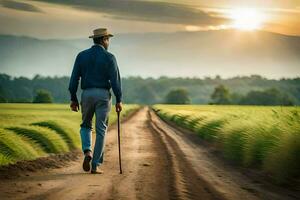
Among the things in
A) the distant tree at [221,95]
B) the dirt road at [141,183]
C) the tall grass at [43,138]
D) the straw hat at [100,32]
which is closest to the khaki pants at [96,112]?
the dirt road at [141,183]

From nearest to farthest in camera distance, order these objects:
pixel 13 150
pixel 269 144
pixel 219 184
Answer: pixel 219 184 → pixel 13 150 → pixel 269 144

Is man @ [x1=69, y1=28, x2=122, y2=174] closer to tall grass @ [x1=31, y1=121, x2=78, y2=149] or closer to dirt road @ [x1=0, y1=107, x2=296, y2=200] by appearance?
dirt road @ [x1=0, y1=107, x2=296, y2=200]

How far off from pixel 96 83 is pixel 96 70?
0.79ft

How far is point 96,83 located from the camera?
9.91 metres

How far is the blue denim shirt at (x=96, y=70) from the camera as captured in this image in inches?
390

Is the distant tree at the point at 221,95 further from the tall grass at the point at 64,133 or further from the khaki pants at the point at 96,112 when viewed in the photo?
the khaki pants at the point at 96,112

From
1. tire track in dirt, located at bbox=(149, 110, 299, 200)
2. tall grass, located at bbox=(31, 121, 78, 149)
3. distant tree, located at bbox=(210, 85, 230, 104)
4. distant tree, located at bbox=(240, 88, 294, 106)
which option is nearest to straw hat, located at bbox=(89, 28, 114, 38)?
tire track in dirt, located at bbox=(149, 110, 299, 200)

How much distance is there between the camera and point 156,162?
1158 cm

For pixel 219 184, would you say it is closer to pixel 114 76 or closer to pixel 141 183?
pixel 141 183

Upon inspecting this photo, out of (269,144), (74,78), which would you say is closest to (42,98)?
(269,144)

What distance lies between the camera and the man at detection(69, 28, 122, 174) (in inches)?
390

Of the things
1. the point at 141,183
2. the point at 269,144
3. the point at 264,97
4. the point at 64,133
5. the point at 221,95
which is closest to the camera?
the point at 141,183

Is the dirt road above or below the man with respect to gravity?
below

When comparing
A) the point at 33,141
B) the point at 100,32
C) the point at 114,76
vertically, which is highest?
the point at 100,32
